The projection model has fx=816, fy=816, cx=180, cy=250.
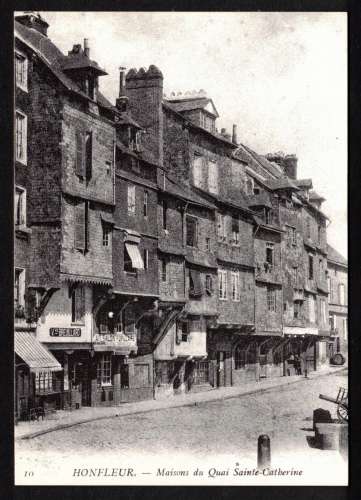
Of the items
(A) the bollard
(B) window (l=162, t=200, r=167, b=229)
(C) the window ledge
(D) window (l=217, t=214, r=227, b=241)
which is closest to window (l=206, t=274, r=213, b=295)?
(D) window (l=217, t=214, r=227, b=241)

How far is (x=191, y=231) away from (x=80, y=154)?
10.5 meters

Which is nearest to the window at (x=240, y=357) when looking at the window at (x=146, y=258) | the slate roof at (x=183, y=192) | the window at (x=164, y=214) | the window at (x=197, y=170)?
the slate roof at (x=183, y=192)

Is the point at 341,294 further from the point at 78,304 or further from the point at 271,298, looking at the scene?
the point at 271,298

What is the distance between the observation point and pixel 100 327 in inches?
1299

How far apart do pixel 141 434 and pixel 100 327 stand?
409 inches

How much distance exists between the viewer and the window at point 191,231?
38344 millimetres

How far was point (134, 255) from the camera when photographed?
33156mm

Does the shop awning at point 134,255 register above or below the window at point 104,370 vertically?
above

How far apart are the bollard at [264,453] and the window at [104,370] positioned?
14272mm

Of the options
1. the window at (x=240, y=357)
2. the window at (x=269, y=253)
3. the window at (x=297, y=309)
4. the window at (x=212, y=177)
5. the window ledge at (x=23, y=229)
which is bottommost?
the window at (x=240, y=357)

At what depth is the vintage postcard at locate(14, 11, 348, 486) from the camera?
20.5 metres

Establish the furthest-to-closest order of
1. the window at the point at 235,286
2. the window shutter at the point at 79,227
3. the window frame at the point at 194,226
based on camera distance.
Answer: the window at the point at 235,286
the window frame at the point at 194,226
the window shutter at the point at 79,227

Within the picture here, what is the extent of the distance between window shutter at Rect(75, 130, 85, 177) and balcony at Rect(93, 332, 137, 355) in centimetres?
677

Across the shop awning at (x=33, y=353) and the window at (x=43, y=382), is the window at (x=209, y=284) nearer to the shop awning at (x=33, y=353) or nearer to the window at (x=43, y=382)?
the window at (x=43, y=382)
